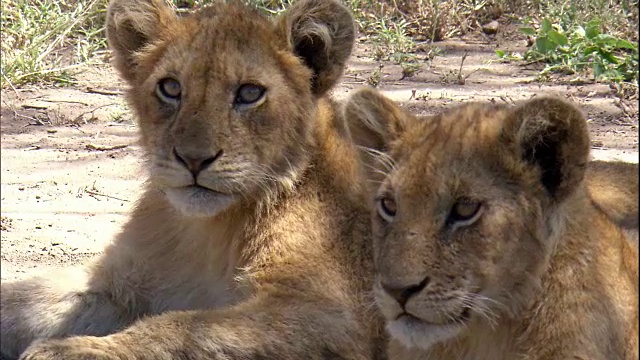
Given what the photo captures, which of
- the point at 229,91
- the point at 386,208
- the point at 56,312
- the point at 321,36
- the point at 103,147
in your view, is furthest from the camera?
the point at 103,147

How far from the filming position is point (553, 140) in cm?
448

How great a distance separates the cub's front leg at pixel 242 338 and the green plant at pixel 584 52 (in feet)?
12.8

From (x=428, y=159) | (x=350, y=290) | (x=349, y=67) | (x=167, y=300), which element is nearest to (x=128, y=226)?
(x=167, y=300)

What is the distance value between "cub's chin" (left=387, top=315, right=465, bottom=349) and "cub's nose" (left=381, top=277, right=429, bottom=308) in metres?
0.07

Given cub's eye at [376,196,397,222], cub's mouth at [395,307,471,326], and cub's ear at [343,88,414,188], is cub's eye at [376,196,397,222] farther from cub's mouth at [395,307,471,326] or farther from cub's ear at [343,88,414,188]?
cub's mouth at [395,307,471,326]

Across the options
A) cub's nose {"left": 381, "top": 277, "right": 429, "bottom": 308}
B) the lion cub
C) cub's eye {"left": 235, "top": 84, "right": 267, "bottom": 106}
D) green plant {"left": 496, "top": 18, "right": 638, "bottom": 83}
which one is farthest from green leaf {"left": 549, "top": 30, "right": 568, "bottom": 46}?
cub's nose {"left": 381, "top": 277, "right": 429, "bottom": 308}

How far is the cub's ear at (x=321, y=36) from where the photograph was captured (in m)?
5.89

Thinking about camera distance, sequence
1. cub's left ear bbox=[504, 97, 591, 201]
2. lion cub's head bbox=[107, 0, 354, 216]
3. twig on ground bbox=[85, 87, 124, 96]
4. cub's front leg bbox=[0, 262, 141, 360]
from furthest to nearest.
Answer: twig on ground bbox=[85, 87, 124, 96]
cub's front leg bbox=[0, 262, 141, 360]
lion cub's head bbox=[107, 0, 354, 216]
cub's left ear bbox=[504, 97, 591, 201]

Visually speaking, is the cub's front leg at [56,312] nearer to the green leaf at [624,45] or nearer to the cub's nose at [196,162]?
the cub's nose at [196,162]

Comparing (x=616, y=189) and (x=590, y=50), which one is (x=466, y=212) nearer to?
(x=616, y=189)

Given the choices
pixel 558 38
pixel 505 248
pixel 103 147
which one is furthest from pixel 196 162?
pixel 558 38

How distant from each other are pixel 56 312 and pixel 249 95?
1.59 metres

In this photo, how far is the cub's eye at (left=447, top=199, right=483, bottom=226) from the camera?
14.6ft

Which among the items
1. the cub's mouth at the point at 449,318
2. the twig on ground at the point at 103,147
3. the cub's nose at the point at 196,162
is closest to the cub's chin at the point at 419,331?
the cub's mouth at the point at 449,318
